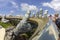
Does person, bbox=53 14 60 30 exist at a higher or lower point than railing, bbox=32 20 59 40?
higher

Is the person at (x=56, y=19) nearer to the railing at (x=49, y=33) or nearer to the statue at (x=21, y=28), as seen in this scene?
the railing at (x=49, y=33)

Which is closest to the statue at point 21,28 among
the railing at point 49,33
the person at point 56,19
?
the railing at point 49,33

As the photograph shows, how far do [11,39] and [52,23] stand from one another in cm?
61

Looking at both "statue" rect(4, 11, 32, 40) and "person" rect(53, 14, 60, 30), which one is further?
"person" rect(53, 14, 60, 30)

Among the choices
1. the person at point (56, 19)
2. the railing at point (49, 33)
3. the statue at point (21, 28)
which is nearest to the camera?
the statue at point (21, 28)

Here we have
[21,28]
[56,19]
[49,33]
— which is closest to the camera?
[21,28]

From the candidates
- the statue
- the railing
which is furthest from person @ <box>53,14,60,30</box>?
the statue

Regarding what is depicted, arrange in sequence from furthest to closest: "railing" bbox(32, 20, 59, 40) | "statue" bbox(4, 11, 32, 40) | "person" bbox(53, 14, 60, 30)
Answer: "person" bbox(53, 14, 60, 30)
"railing" bbox(32, 20, 59, 40)
"statue" bbox(4, 11, 32, 40)

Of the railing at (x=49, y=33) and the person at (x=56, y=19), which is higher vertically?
the person at (x=56, y=19)

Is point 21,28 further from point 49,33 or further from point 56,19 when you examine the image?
point 56,19

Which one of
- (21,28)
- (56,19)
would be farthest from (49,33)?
(21,28)

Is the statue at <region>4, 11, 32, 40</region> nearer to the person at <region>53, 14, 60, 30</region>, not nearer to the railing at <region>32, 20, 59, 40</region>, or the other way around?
the railing at <region>32, 20, 59, 40</region>

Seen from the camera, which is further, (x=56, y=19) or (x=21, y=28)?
(x=56, y=19)

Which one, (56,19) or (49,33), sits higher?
(56,19)
